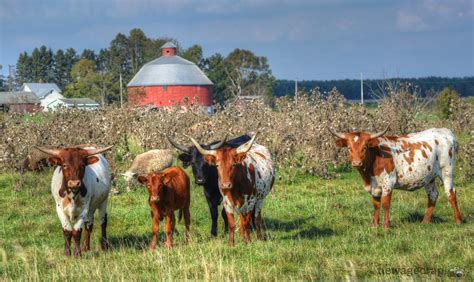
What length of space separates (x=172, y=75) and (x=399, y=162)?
81379mm

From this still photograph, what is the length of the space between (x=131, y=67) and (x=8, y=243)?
105 metres

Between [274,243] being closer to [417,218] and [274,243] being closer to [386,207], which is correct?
[386,207]

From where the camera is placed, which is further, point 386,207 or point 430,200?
point 430,200

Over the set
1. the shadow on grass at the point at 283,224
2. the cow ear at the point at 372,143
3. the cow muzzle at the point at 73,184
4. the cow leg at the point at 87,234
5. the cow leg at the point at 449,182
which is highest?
the cow ear at the point at 372,143

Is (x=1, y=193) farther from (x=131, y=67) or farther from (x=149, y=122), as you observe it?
(x=131, y=67)

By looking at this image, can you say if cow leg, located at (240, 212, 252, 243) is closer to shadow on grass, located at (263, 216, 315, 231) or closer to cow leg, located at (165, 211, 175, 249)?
cow leg, located at (165, 211, 175, 249)

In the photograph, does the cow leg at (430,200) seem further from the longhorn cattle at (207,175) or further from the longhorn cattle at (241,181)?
the longhorn cattle at (207,175)

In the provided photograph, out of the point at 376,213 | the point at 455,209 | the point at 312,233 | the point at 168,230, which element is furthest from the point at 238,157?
the point at 455,209

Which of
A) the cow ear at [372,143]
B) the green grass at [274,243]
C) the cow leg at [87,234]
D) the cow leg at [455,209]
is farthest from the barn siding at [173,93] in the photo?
the cow leg at [87,234]

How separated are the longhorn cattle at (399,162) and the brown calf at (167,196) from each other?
9.34 ft

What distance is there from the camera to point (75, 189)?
1117cm

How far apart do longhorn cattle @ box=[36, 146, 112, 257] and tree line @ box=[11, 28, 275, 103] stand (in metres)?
59.8

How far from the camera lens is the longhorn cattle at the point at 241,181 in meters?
11.5

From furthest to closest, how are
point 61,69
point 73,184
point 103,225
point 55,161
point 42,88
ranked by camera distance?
point 61,69 < point 42,88 < point 103,225 < point 55,161 < point 73,184
